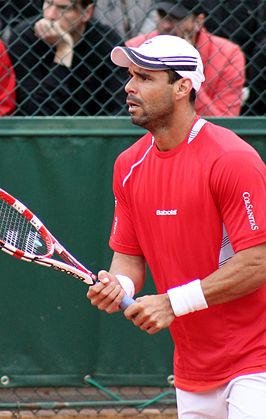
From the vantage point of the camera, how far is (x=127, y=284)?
4066 mm

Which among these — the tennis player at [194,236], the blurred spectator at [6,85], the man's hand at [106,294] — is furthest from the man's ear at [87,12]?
the man's hand at [106,294]

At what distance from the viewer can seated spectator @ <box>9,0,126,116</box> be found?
5531 mm

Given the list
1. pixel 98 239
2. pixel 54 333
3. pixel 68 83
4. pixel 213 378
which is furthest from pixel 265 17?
pixel 213 378

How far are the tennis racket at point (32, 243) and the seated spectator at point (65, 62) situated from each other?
101 centimetres

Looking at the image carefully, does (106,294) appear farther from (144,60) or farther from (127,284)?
(144,60)

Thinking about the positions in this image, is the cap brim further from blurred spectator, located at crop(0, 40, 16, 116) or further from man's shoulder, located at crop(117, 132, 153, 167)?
blurred spectator, located at crop(0, 40, 16, 116)

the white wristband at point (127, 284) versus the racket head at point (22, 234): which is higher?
the racket head at point (22, 234)

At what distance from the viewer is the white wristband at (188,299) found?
3744 millimetres

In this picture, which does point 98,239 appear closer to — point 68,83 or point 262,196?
point 68,83

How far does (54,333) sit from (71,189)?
0.80m

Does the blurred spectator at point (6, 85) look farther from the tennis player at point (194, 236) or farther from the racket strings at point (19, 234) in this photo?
the tennis player at point (194, 236)

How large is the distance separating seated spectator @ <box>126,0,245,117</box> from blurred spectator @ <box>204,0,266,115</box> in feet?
0.36

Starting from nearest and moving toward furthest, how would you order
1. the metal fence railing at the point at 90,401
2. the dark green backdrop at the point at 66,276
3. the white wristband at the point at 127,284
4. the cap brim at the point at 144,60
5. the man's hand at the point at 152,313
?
the man's hand at the point at 152,313 → the cap brim at the point at 144,60 → the white wristband at the point at 127,284 → the dark green backdrop at the point at 66,276 → the metal fence railing at the point at 90,401

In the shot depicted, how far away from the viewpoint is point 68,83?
5629mm
